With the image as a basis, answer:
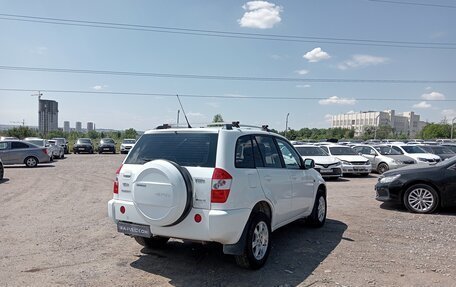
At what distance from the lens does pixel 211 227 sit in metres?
4.33

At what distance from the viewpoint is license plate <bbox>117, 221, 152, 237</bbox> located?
15.5ft

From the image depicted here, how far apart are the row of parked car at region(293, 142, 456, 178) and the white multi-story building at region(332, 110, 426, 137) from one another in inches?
4755

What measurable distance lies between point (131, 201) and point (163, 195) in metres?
0.64

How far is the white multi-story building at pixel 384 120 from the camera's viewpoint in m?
139

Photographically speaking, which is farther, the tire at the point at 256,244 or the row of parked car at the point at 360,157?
the row of parked car at the point at 360,157

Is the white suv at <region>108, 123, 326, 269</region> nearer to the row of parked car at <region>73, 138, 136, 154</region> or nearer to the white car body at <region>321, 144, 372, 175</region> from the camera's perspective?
the white car body at <region>321, 144, 372, 175</region>

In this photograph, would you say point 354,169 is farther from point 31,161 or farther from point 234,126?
point 31,161

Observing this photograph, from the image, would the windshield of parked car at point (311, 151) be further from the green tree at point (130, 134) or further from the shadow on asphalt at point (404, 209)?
the green tree at point (130, 134)

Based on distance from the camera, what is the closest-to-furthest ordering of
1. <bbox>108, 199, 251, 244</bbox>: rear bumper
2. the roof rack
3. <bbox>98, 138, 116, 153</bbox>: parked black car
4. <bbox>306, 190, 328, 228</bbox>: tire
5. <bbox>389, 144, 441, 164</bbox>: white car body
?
<bbox>108, 199, 251, 244</bbox>: rear bumper, the roof rack, <bbox>306, 190, 328, 228</bbox>: tire, <bbox>389, 144, 441, 164</bbox>: white car body, <bbox>98, 138, 116, 153</bbox>: parked black car

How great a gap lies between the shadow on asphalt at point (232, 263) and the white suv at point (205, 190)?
0.26 m

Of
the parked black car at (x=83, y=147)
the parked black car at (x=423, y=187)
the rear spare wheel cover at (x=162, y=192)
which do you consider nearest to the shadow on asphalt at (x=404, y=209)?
the parked black car at (x=423, y=187)

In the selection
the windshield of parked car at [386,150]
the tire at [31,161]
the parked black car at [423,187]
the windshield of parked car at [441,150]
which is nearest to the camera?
the parked black car at [423,187]

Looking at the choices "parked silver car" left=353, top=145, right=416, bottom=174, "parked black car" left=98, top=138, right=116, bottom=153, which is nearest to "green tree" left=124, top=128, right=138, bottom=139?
"parked black car" left=98, top=138, right=116, bottom=153

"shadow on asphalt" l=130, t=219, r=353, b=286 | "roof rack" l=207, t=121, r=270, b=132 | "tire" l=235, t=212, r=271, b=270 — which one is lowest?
"shadow on asphalt" l=130, t=219, r=353, b=286
